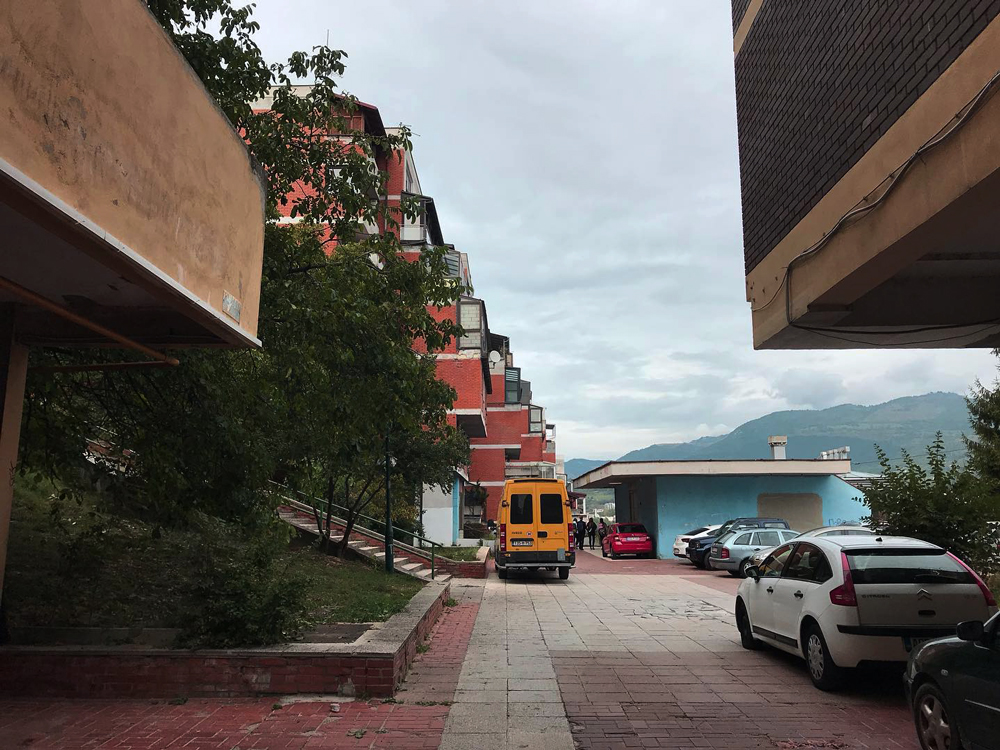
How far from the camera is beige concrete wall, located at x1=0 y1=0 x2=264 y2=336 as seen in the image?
3.28m

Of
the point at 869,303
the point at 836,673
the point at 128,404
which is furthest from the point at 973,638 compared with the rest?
the point at 128,404

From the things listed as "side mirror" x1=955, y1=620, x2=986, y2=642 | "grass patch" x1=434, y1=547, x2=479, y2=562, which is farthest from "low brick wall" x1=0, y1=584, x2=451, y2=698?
"grass patch" x1=434, y1=547, x2=479, y2=562

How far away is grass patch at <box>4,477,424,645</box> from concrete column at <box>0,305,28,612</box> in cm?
181

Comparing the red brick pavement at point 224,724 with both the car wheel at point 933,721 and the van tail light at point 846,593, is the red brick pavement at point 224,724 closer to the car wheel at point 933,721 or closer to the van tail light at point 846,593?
the car wheel at point 933,721

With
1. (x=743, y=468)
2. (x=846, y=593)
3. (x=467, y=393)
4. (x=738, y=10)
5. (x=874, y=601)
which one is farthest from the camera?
(x=467, y=393)

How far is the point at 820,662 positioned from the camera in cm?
726

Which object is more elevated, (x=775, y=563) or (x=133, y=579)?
(x=775, y=563)

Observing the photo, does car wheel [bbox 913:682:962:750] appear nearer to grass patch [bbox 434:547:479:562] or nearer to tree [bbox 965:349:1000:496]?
grass patch [bbox 434:547:479:562]

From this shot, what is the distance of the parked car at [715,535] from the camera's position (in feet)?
79.6

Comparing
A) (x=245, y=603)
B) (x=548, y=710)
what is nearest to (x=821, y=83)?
(x=548, y=710)

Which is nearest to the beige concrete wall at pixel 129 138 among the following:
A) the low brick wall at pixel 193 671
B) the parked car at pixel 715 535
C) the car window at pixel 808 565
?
the low brick wall at pixel 193 671

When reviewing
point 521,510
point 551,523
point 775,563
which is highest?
point 521,510

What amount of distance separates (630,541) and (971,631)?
2732cm

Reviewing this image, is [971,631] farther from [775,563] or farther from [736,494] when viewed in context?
[736,494]
